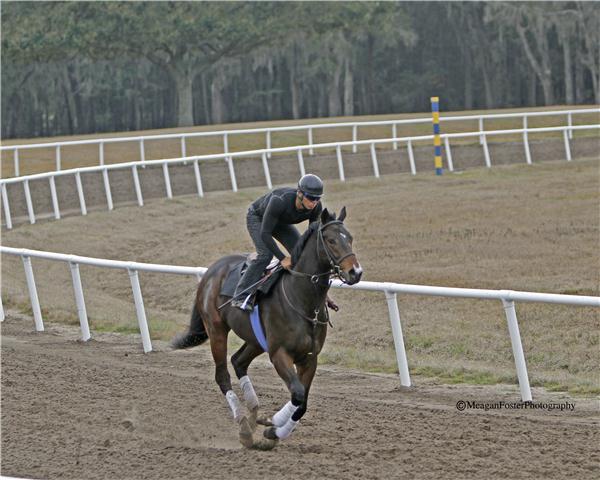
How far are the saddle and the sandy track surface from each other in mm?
942

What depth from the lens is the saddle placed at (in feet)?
27.6

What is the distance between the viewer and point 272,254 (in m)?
8.58

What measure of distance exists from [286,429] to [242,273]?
1.35 m

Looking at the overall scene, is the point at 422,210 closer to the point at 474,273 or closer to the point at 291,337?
the point at 474,273

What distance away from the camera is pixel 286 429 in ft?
26.0

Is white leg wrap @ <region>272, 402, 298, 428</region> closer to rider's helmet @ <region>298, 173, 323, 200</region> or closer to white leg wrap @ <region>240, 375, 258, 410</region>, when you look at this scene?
white leg wrap @ <region>240, 375, 258, 410</region>

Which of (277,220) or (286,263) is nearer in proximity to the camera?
(286,263)

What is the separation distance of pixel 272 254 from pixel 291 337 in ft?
2.41

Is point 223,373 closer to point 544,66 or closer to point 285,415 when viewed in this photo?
point 285,415

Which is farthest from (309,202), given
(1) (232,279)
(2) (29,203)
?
(2) (29,203)

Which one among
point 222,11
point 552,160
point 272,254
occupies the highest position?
point 222,11

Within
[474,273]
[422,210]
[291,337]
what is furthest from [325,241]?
[422,210]

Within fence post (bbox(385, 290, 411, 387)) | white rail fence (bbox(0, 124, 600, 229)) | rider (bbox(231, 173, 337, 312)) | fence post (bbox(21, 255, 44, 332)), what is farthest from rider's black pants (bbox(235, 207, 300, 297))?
white rail fence (bbox(0, 124, 600, 229))

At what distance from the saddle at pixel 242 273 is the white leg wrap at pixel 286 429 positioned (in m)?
0.97
